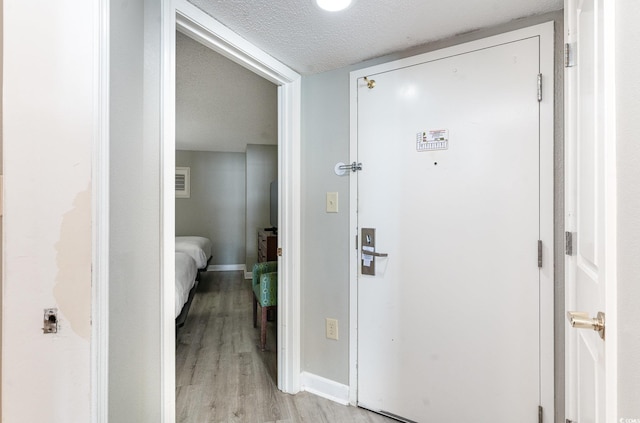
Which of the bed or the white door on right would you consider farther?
the bed

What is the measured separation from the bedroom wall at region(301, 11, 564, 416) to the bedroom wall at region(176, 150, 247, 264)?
14.0ft

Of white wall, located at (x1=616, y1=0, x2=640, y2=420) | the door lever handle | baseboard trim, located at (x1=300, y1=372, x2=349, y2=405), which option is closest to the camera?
white wall, located at (x1=616, y1=0, x2=640, y2=420)

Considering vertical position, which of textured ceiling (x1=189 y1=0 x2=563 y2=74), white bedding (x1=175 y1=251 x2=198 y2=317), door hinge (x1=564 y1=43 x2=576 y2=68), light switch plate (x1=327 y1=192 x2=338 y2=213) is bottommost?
white bedding (x1=175 y1=251 x2=198 y2=317)

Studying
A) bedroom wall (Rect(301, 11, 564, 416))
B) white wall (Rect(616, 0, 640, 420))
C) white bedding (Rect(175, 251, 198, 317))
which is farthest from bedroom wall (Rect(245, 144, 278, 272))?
white wall (Rect(616, 0, 640, 420))

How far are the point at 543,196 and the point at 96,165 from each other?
1.71 meters

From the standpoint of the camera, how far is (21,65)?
669 mm

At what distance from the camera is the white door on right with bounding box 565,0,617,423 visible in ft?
2.02

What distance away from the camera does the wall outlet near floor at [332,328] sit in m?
1.95

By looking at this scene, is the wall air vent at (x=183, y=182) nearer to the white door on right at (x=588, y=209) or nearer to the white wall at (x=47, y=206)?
the white wall at (x=47, y=206)

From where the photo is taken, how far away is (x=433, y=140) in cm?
163

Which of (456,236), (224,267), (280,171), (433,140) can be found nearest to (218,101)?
(280,171)

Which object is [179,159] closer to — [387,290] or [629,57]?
[387,290]

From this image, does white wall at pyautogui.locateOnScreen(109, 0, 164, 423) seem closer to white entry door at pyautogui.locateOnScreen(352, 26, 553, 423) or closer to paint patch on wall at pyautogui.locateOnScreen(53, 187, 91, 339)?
paint patch on wall at pyautogui.locateOnScreen(53, 187, 91, 339)

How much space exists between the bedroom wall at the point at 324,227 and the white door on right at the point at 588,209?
1.06 m
